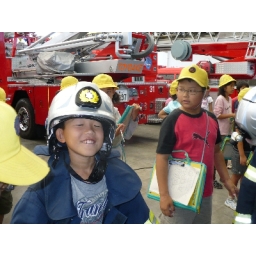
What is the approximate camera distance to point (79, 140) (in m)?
1.12

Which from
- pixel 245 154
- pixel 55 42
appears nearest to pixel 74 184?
pixel 245 154

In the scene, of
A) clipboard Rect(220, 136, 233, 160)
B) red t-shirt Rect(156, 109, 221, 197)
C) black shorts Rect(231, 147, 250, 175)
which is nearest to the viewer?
red t-shirt Rect(156, 109, 221, 197)

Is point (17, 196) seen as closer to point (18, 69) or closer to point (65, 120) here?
point (65, 120)

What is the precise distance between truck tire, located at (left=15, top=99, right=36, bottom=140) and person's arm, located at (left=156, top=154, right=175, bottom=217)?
3.89 meters

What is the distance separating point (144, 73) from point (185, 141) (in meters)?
4.17

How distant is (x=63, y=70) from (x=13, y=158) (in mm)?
4085

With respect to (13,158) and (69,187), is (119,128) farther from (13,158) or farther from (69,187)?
(13,158)

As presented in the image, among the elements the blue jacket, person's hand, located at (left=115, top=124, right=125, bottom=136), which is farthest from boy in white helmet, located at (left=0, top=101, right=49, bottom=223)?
person's hand, located at (left=115, top=124, right=125, bottom=136)

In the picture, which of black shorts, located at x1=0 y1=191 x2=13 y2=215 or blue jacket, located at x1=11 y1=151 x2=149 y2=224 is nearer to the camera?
blue jacket, located at x1=11 y1=151 x2=149 y2=224

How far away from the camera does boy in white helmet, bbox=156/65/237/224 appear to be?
1586mm

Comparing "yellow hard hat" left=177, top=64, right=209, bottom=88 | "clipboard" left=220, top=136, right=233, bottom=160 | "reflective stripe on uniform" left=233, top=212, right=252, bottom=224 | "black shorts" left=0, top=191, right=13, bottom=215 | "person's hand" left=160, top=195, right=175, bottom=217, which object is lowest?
"black shorts" left=0, top=191, right=13, bottom=215

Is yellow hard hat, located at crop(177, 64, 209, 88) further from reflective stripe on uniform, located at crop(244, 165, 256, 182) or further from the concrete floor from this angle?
the concrete floor

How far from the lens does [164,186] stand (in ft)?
5.30

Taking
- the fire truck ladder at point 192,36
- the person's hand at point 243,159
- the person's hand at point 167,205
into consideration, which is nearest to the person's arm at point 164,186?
the person's hand at point 167,205
